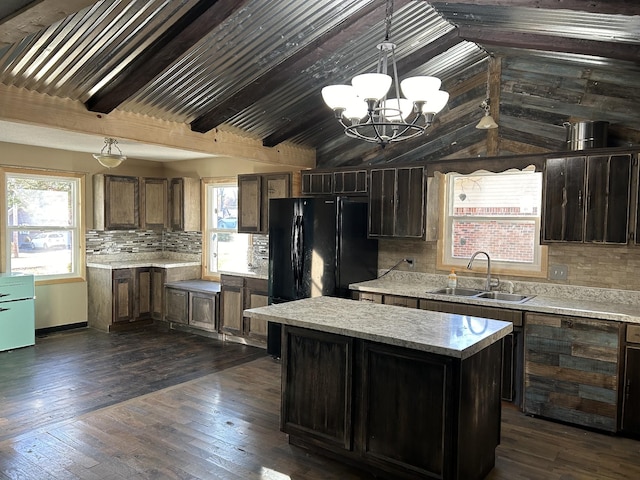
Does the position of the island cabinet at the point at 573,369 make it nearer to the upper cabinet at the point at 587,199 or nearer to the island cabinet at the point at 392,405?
the upper cabinet at the point at 587,199

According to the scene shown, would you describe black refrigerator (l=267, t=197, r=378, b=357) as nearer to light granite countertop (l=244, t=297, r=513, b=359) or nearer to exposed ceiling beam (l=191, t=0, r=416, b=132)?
exposed ceiling beam (l=191, t=0, r=416, b=132)

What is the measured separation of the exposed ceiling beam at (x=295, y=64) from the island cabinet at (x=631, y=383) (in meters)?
2.79

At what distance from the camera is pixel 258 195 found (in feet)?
19.3

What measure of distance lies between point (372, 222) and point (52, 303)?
4178 mm

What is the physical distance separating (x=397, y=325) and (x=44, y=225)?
5.24 m

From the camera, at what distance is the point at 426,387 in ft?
8.52

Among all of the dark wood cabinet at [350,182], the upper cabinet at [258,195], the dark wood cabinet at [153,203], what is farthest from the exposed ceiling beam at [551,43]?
the dark wood cabinet at [153,203]

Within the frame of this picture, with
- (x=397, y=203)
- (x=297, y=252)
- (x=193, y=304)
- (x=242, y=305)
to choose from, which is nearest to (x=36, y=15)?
(x=297, y=252)

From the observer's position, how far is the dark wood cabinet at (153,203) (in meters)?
6.88

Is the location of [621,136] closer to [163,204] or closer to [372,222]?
A: [372,222]

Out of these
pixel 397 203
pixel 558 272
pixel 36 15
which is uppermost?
pixel 36 15

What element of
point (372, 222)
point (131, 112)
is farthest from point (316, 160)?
point (131, 112)

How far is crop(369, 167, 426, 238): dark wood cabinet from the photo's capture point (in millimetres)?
4801

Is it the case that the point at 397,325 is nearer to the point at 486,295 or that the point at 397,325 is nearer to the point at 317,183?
the point at 486,295
